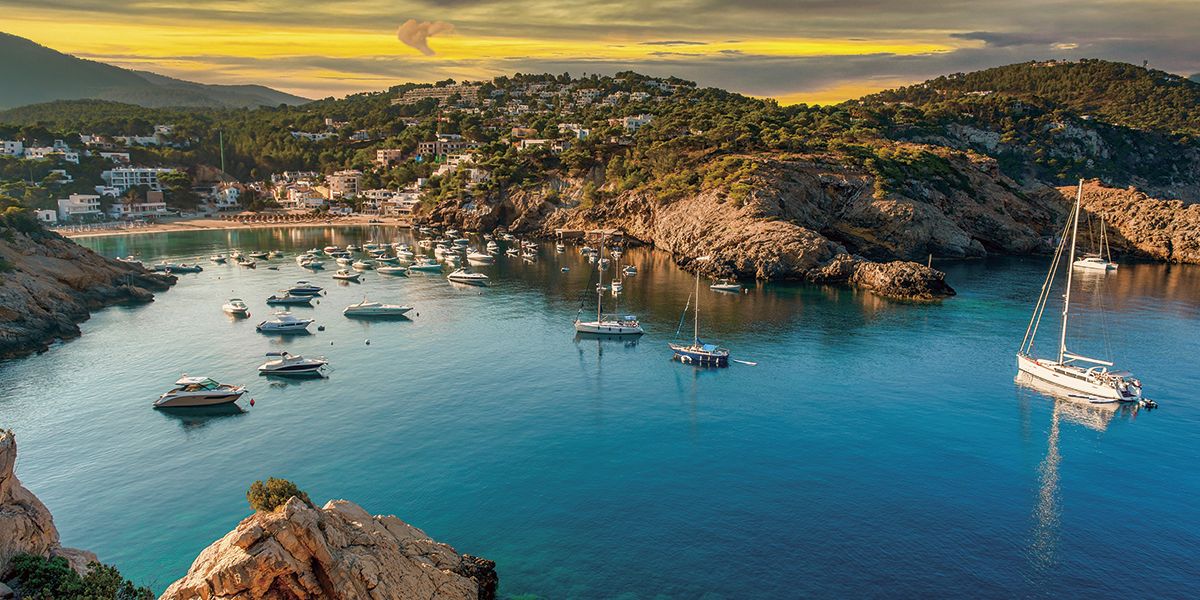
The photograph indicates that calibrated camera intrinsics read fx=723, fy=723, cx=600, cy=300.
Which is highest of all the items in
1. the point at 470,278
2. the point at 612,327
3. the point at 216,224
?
the point at 216,224

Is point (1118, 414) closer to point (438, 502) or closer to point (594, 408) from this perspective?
point (594, 408)

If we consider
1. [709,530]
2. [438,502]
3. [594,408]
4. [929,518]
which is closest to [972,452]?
[929,518]

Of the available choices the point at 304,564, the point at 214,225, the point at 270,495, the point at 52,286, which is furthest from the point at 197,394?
the point at 214,225

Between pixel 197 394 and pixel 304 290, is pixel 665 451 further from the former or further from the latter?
pixel 304 290

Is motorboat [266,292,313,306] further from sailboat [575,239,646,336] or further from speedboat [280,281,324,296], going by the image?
sailboat [575,239,646,336]

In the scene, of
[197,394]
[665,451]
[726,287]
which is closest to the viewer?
[665,451]

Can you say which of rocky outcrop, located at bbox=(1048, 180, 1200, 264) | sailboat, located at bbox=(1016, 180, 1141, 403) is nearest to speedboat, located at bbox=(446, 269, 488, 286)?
sailboat, located at bbox=(1016, 180, 1141, 403)

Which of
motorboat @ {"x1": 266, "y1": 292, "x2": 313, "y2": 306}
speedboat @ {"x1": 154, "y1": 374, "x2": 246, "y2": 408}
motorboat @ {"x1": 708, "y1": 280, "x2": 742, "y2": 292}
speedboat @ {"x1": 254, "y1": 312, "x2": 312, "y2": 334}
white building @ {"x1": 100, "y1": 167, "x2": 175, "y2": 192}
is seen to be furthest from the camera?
white building @ {"x1": 100, "y1": 167, "x2": 175, "y2": 192}
